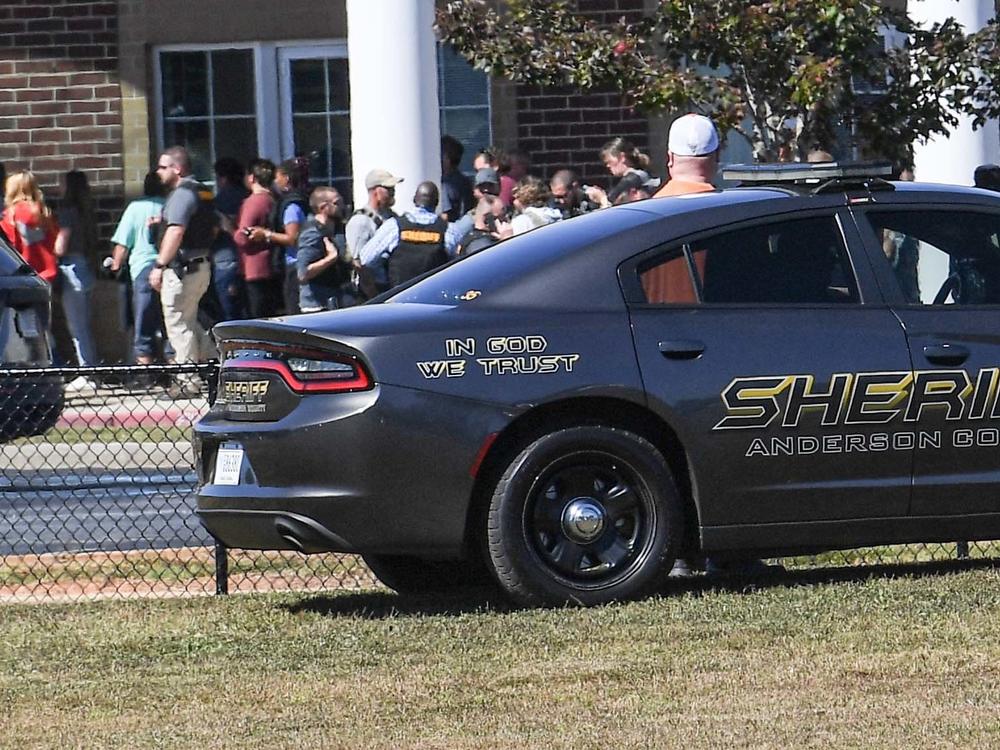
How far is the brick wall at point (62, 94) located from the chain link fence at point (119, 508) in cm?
817

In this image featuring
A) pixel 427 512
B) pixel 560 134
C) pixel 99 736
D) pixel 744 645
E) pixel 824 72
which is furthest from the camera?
pixel 560 134

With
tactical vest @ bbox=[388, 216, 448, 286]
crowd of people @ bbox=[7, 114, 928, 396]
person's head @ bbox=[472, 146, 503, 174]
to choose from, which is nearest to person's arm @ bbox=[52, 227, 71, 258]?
crowd of people @ bbox=[7, 114, 928, 396]

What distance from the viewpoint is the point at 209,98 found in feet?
66.5

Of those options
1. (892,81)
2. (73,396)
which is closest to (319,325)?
(73,396)

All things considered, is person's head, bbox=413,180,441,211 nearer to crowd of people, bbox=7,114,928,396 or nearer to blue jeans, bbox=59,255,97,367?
crowd of people, bbox=7,114,928,396

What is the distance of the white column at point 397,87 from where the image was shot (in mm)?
16047

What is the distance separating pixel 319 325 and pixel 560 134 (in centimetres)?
1261

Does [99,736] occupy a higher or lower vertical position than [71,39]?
lower

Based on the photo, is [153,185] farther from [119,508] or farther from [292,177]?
[119,508]

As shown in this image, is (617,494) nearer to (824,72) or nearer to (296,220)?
(824,72)

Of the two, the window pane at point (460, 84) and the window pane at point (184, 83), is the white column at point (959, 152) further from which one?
the window pane at point (184, 83)

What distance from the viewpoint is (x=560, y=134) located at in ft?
65.7

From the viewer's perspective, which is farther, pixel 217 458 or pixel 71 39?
pixel 71 39

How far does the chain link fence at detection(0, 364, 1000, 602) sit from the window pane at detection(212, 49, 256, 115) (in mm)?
8129
